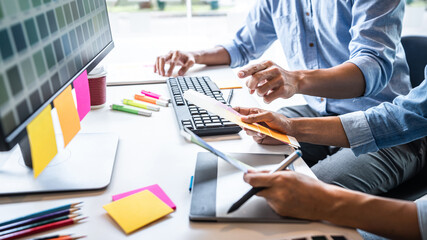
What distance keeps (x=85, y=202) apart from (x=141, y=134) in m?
0.28

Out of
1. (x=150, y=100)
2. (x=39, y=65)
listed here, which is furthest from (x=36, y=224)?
(x=150, y=100)

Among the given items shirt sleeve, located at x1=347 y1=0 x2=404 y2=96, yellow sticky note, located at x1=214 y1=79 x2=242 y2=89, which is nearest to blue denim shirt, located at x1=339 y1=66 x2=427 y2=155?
shirt sleeve, located at x1=347 y1=0 x2=404 y2=96

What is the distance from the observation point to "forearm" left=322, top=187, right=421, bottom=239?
0.54 meters

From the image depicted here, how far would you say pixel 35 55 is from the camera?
54 centimetres

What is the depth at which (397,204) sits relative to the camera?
22.4 inches

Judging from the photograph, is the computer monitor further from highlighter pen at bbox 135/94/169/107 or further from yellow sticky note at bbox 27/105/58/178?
highlighter pen at bbox 135/94/169/107

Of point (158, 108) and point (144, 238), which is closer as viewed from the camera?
point (144, 238)

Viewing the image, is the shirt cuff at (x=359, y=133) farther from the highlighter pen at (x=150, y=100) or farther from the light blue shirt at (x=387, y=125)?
the highlighter pen at (x=150, y=100)

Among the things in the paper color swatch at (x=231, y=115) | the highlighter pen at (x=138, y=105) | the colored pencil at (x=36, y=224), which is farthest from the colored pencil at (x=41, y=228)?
the highlighter pen at (x=138, y=105)

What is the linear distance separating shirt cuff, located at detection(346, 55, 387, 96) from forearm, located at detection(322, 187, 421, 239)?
0.55m

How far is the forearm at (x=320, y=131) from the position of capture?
2.73 ft

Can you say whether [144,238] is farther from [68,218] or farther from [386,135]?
[386,135]

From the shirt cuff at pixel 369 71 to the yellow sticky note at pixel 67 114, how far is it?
0.82 meters

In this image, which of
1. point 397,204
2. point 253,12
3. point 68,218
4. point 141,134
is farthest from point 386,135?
point 253,12
